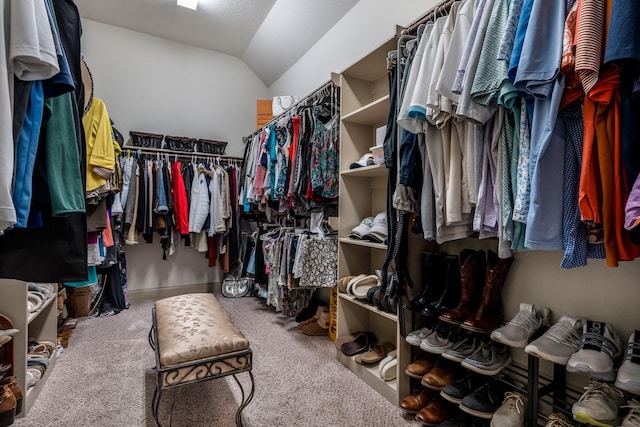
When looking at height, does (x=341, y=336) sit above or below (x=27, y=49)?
below

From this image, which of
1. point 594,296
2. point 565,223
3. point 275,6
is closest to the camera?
point 565,223

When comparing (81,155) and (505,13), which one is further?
(505,13)

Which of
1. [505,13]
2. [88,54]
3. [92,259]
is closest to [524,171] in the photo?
[505,13]

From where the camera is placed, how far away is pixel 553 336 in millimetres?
1194

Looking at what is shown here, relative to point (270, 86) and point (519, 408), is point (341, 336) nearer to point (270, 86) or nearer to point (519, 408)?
point (519, 408)

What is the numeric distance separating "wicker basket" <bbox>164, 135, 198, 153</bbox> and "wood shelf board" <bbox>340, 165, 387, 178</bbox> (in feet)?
8.14

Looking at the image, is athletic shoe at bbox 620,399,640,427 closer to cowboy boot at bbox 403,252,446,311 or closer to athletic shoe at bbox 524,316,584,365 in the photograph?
athletic shoe at bbox 524,316,584,365

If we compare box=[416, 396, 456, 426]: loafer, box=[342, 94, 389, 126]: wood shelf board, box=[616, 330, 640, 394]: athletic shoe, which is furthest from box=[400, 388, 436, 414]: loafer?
box=[342, 94, 389, 126]: wood shelf board

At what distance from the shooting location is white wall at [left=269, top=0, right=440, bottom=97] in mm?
2283

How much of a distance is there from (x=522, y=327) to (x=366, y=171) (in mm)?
1143

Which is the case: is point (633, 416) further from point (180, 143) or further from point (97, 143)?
point (180, 143)

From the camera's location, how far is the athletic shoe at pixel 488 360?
133 cm

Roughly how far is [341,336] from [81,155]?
1.78 m

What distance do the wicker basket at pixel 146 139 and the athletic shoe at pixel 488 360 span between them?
12.2 ft
